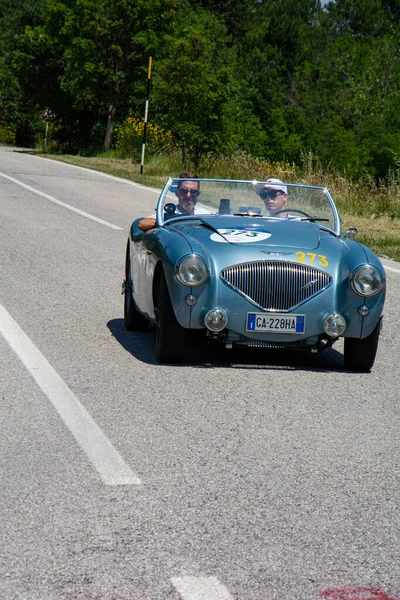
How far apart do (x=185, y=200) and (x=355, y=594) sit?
15.7 ft

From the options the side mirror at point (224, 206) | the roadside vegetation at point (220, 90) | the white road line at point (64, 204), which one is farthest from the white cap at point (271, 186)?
the white road line at point (64, 204)

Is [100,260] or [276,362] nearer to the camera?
[276,362]

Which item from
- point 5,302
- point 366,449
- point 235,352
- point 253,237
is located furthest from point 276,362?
point 5,302

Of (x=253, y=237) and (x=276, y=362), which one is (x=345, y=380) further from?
(x=253, y=237)

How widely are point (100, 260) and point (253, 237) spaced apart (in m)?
4.84

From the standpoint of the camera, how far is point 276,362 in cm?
655

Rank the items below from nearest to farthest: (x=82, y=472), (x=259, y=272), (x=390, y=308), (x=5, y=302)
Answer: (x=82, y=472) < (x=259, y=272) < (x=5, y=302) < (x=390, y=308)

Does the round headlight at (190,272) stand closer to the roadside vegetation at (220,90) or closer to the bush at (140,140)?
the roadside vegetation at (220,90)

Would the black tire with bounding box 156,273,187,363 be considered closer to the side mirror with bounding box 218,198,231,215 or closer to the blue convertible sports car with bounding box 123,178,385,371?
the blue convertible sports car with bounding box 123,178,385,371

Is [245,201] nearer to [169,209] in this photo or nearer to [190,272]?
[169,209]

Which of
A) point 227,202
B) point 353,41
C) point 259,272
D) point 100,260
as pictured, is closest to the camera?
point 259,272

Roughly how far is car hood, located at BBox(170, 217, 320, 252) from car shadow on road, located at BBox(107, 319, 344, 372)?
2.70ft

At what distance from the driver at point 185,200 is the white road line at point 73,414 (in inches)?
50.6

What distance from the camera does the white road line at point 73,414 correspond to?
4.04m
